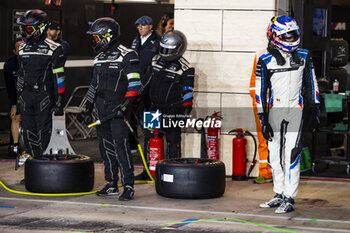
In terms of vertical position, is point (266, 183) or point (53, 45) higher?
point (53, 45)

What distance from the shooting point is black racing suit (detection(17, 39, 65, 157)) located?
387 inches

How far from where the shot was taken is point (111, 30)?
8977mm

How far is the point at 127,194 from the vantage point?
29.2 ft

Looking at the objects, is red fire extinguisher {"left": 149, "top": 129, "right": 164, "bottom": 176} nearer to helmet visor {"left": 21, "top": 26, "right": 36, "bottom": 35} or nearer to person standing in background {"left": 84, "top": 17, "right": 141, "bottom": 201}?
person standing in background {"left": 84, "top": 17, "right": 141, "bottom": 201}

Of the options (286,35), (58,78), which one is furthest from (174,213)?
(58,78)

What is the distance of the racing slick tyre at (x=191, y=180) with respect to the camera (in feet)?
29.2

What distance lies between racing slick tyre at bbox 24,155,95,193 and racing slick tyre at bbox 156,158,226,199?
1013mm

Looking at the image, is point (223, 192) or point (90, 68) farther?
point (90, 68)

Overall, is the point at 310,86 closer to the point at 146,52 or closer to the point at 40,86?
the point at 146,52

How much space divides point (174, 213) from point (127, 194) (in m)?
0.89

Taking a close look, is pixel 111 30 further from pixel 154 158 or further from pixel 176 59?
pixel 154 158

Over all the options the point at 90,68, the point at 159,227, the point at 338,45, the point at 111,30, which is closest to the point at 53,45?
the point at 111,30

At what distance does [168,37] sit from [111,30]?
110 cm

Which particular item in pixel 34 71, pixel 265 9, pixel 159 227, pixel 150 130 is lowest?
pixel 159 227
